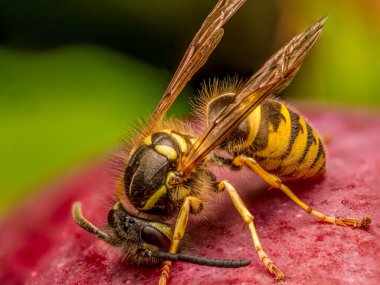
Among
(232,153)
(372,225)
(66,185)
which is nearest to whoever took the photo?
(372,225)

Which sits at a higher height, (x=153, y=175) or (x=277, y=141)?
(x=277, y=141)

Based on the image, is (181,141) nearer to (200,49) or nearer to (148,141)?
(148,141)

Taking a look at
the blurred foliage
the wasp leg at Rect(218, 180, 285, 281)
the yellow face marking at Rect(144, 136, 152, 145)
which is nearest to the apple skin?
the wasp leg at Rect(218, 180, 285, 281)

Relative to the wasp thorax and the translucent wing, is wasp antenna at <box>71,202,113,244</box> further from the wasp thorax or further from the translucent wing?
the translucent wing

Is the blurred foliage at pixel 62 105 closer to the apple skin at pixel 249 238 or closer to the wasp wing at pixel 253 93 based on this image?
the apple skin at pixel 249 238

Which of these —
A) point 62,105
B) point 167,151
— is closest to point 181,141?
point 167,151

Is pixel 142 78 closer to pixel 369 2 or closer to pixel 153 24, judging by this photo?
pixel 153 24

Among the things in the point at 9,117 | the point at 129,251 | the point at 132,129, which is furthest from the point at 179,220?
the point at 9,117
